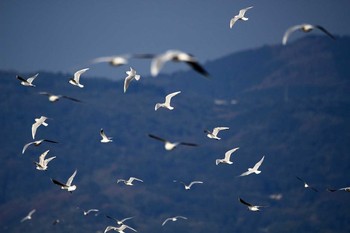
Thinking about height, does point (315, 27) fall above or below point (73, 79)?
above

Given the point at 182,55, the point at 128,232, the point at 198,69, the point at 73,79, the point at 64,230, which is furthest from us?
the point at 64,230

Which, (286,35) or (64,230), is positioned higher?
(286,35)

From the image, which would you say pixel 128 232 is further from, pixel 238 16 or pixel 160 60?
pixel 160 60

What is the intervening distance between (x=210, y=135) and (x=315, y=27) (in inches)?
540

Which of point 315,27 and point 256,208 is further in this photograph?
point 256,208

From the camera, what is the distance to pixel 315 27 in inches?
1422

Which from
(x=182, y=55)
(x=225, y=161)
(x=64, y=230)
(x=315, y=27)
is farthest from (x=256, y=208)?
(x=64, y=230)

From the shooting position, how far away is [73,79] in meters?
45.6

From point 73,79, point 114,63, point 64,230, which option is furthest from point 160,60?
point 64,230

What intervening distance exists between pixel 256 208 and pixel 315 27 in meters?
12.8

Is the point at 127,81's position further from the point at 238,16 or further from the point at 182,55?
the point at 182,55

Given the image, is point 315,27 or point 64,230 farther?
point 64,230

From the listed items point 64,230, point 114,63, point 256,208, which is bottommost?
point 64,230

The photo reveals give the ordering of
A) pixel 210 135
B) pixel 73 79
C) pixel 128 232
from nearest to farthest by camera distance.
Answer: pixel 73 79
pixel 210 135
pixel 128 232
